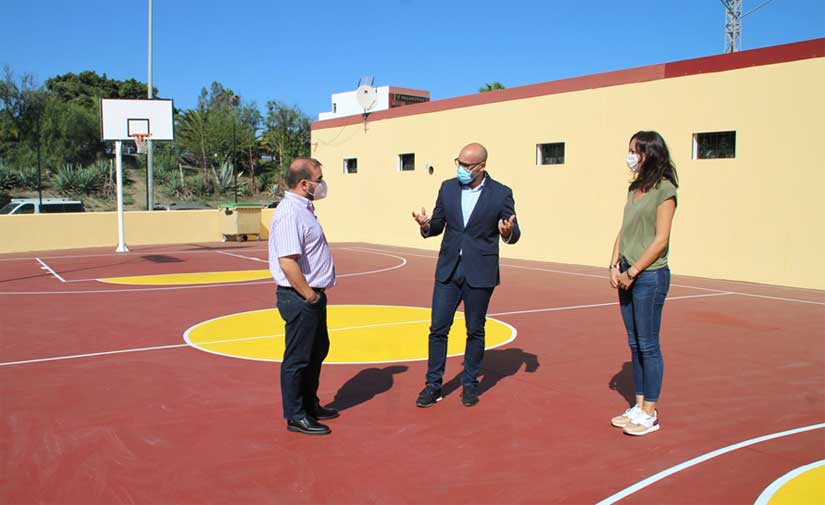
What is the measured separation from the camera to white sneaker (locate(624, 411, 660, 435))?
16.1 feet

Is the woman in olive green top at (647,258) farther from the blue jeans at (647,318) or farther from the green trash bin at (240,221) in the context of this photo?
the green trash bin at (240,221)

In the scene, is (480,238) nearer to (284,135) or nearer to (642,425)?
(642,425)

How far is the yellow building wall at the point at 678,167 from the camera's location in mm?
13172

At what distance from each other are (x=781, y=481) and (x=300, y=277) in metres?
3.20

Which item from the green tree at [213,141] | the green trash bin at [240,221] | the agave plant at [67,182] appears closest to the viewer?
the green trash bin at [240,221]

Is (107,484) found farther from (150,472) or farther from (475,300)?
(475,300)

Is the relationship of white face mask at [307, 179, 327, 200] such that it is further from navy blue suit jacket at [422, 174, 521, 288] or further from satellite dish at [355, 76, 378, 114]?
satellite dish at [355, 76, 378, 114]

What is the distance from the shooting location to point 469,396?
5.68 metres

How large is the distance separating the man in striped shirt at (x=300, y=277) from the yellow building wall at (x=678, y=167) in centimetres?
1131

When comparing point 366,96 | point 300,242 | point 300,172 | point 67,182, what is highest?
point 366,96

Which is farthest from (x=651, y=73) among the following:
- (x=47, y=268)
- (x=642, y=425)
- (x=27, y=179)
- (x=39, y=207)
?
(x=27, y=179)

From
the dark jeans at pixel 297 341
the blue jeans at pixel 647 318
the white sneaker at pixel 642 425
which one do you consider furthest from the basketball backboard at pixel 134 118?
the white sneaker at pixel 642 425

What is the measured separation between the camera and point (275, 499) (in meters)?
3.90

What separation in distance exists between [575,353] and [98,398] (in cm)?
468
